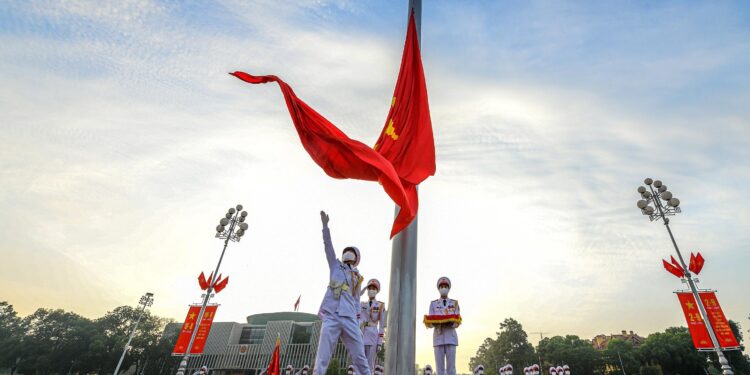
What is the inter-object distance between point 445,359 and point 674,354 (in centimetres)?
5366

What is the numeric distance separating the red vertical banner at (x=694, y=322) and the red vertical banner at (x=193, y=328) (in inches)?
760

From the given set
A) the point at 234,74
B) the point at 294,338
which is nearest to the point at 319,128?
the point at 234,74

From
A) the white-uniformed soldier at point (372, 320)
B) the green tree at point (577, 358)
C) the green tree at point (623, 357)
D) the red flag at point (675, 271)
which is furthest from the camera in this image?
the green tree at point (577, 358)

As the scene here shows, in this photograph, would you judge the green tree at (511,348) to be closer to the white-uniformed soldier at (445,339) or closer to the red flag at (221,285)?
the red flag at (221,285)

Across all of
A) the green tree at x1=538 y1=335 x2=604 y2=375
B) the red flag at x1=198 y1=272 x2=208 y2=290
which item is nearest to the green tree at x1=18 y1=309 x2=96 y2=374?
the red flag at x1=198 y1=272 x2=208 y2=290

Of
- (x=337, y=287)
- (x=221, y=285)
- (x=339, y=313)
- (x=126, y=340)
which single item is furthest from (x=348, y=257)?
(x=126, y=340)

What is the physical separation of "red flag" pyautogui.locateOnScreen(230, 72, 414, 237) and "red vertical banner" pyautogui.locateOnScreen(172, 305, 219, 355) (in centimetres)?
1459

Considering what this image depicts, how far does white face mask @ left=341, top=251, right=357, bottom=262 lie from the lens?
5309mm

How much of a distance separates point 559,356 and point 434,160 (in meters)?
55.7

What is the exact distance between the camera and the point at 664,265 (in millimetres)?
13258

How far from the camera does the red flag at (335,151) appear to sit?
Result: 413 centimetres

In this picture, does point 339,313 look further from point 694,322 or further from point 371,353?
point 694,322

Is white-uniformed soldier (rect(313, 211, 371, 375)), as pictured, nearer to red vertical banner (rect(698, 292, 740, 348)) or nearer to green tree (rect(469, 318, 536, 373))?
red vertical banner (rect(698, 292, 740, 348))

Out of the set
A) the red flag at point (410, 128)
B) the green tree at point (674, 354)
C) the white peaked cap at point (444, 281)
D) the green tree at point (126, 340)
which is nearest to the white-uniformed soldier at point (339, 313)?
the red flag at point (410, 128)
